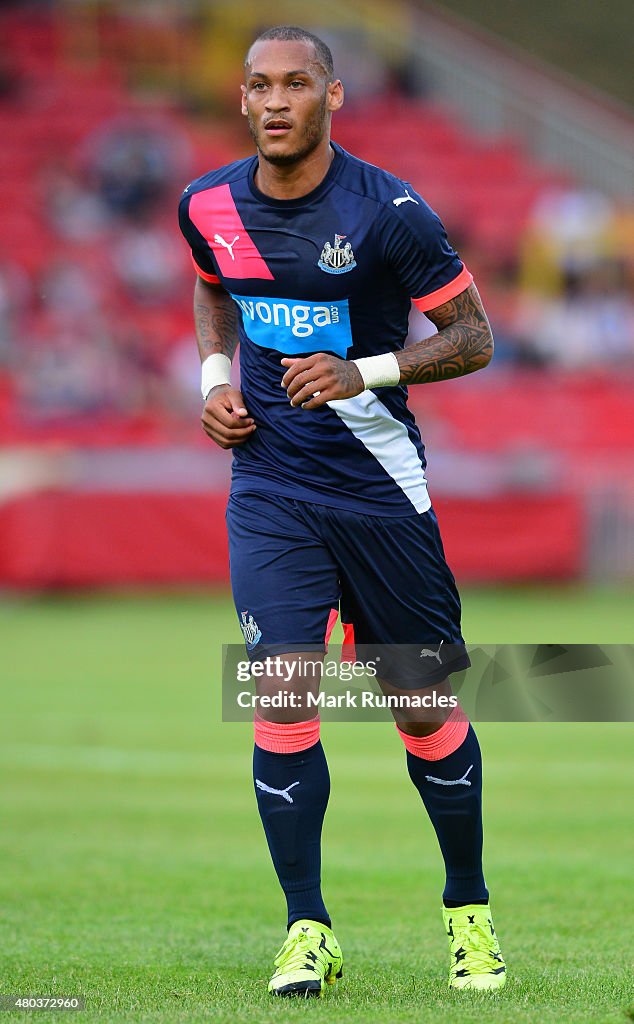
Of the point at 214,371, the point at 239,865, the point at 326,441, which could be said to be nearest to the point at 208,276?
the point at 214,371

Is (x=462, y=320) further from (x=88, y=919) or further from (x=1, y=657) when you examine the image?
(x=1, y=657)

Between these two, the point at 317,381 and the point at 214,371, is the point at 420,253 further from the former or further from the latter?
the point at 214,371

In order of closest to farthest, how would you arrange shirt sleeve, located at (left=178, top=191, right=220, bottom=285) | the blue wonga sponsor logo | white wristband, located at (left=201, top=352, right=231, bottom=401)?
the blue wonga sponsor logo
shirt sleeve, located at (left=178, top=191, right=220, bottom=285)
white wristband, located at (left=201, top=352, right=231, bottom=401)

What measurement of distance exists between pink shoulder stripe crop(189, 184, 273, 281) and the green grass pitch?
6.42 feet

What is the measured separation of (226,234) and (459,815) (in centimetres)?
178

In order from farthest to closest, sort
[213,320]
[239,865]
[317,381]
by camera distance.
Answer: [239,865] < [213,320] < [317,381]

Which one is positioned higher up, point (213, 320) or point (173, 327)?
point (173, 327)

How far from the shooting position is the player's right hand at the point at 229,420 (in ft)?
14.3

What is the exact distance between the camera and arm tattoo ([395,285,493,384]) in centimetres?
418

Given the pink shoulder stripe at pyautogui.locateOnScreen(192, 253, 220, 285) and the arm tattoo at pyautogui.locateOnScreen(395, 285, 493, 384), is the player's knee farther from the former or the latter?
the pink shoulder stripe at pyautogui.locateOnScreen(192, 253, 220, 285)

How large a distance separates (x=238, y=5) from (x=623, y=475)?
14.0 metres

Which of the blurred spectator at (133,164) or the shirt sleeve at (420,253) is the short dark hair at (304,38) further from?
the blurred spectator at (133,164)

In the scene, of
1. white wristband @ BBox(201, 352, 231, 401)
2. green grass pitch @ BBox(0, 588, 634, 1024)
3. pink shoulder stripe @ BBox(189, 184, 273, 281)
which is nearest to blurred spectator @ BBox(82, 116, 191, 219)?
green grass pitch @ BBox(0, 588, 634, 1024)

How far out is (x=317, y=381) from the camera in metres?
4.03
